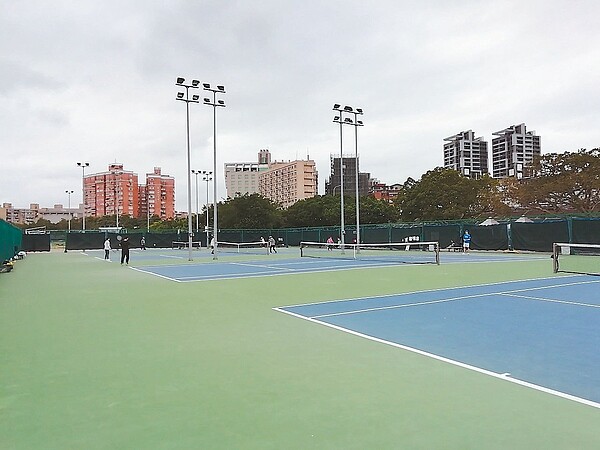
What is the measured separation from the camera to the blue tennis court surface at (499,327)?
483 cm

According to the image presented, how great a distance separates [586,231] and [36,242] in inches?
1606

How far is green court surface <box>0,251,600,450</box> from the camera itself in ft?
11.1

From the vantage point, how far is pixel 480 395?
4.20m

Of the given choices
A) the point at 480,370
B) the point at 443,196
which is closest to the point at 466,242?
the point at 443,196

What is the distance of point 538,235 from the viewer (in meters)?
28.5

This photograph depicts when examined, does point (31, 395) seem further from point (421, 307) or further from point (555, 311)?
point (555, 311)

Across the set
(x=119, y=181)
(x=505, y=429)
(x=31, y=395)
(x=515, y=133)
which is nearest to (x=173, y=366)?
(x=31, y=395)

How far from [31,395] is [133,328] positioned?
9.76 feet

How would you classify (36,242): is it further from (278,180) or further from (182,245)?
(278,180)

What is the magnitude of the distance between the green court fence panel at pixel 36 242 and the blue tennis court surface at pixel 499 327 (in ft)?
133

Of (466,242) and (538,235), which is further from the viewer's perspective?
(466,242)

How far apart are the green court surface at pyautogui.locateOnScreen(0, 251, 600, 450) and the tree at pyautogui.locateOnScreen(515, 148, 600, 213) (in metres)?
41.7

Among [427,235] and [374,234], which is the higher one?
[374,234]

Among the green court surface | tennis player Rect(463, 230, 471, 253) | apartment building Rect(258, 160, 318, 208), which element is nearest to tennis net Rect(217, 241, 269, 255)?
tennis player Rect(463, 230, 471, 253)
